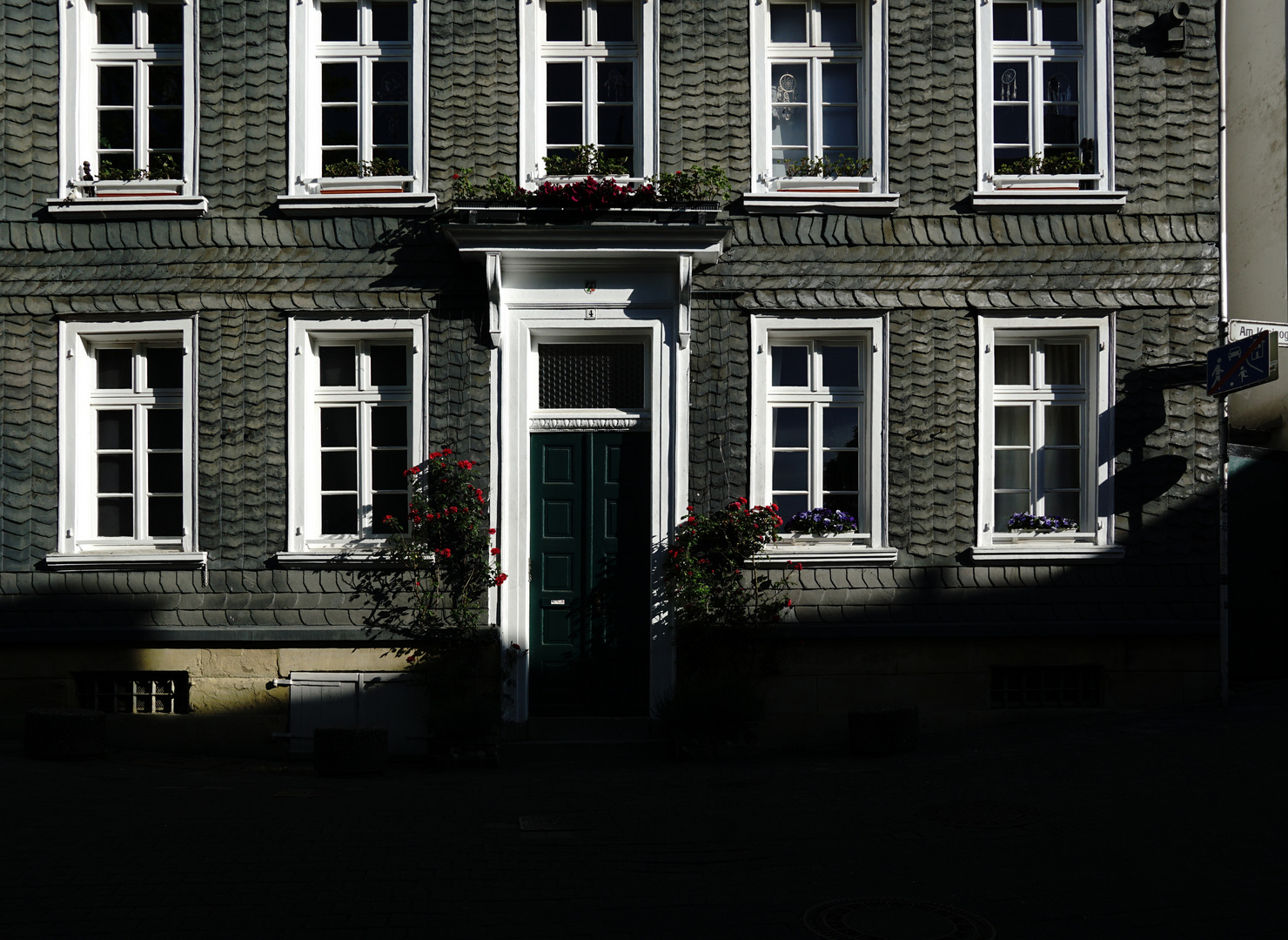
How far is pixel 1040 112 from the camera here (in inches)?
402

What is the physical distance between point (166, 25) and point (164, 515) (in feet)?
15.5

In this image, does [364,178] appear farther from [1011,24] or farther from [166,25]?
[1011,24]

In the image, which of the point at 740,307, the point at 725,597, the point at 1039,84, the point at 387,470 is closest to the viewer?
the point at 725,597

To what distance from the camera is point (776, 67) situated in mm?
10281

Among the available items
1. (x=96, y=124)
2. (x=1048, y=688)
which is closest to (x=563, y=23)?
(x=96, y=124)

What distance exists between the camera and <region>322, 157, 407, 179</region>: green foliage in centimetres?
998

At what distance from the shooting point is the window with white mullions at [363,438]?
9.95m

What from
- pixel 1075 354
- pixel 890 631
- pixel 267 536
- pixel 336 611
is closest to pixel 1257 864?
pixel 890 631

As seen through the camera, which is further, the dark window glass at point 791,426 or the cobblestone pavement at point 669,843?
the dark window glass at point 791,426

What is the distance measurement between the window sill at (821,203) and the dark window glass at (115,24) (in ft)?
20.3

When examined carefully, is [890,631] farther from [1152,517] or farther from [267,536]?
[267,536]

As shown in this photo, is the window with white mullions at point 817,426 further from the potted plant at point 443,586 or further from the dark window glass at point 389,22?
the dark window glass at point 389,22

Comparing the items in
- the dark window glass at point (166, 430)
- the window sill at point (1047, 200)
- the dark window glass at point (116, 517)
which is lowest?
the dark window glass at point (116, 517)

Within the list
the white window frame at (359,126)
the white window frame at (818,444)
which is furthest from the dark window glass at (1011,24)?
the white window frame at (359,126)
